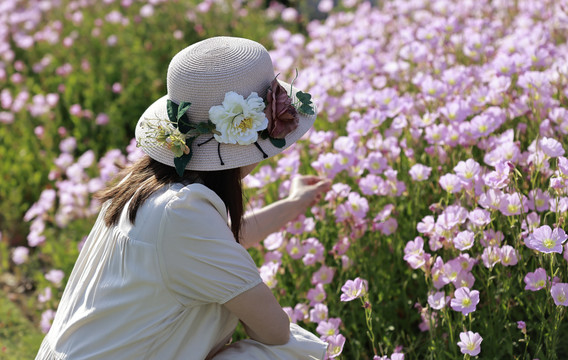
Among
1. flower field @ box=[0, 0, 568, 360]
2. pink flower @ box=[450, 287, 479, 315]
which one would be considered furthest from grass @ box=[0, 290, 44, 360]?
pink flower @ box=[450, 287, 479, 315]

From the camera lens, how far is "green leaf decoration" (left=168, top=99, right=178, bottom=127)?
170 cm

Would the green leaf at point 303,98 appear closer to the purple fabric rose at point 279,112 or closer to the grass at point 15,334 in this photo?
the purple fabric rose at point 279,112

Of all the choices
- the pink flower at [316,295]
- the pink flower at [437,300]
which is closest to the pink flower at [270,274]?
the pink flower at [316,295]

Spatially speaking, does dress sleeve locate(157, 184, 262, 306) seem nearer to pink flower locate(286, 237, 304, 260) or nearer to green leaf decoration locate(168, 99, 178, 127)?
green leaf decoration locate(168, 99, 178, 127)

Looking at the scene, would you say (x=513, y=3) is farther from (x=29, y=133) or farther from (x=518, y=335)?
(x=29, y=133)

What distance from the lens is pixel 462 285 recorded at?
192cm

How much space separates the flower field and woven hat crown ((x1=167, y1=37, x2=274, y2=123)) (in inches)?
20.8

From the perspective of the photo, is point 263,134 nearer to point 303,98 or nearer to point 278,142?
point 278,142

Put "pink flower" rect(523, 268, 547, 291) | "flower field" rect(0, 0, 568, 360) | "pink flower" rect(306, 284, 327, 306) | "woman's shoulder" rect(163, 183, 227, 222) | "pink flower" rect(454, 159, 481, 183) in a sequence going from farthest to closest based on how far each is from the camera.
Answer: "pink flower" rect(306, 284, 327, 306) → "pink flower" rect(454, 159, 481, 183) → "flower field" rect(0, 0, 568, 360) → "pink flower" rect(523, 268, 547, 291) → "woman's shoulder" rect(163, 183, 227, 222)

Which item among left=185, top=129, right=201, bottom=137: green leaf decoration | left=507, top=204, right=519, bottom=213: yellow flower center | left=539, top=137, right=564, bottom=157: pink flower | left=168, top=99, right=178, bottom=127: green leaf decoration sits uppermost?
left=168, top=99, right=178, bottom=127: green leaf decoration

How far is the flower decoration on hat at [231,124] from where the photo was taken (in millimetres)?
1646

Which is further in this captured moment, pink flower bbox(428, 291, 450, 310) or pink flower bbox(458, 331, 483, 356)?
pink flower bbox(428, 291, 450, 310)

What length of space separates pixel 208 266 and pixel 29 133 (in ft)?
9.25

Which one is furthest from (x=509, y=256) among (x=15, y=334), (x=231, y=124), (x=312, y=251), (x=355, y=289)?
(x=15, y=334)
